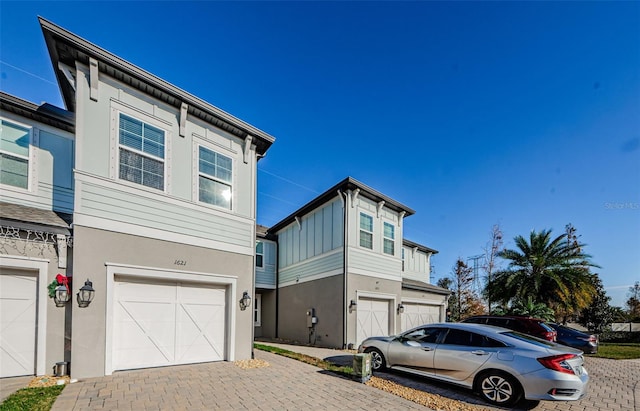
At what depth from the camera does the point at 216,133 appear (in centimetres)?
955

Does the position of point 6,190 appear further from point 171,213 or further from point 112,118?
point 171,213

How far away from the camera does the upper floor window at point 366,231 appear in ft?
47.2

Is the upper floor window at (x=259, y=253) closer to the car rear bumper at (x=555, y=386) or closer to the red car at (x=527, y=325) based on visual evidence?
the red car at (x=527, y=325)

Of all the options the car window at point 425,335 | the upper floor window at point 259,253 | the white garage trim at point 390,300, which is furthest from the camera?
the upper floor window at point 259,253

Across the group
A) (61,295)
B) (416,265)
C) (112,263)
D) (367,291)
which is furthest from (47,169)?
(416,265)

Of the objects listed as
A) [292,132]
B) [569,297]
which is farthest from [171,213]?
[569,297]

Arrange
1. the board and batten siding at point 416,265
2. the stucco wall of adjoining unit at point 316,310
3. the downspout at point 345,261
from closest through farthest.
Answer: the downspout at point 345,261
the stucco wall of adjoining unit at point 316,310
the board and batten siding at point 416,265

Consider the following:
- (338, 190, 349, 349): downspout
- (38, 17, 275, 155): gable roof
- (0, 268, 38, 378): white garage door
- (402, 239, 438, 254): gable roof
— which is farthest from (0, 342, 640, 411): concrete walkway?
(402, 239, 438, 254): gable roof

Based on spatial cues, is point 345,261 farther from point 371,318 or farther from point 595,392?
point 595,392

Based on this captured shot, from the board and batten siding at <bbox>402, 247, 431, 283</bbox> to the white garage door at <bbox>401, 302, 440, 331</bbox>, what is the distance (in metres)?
2.46

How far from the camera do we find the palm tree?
19016mm

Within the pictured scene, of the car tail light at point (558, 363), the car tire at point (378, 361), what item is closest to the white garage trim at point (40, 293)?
the car tire at point (378, 361)

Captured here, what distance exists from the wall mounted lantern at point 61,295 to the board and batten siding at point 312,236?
9.22m

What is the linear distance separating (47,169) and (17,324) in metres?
3.55
